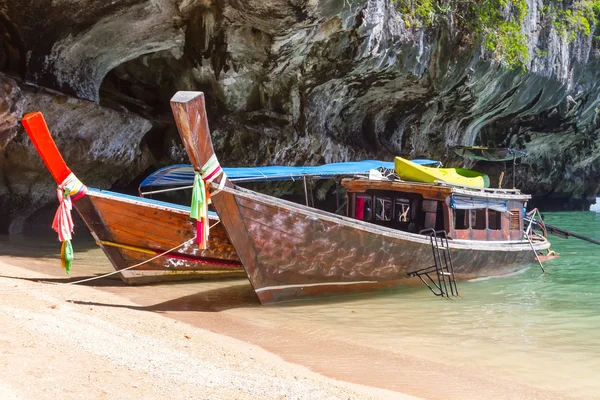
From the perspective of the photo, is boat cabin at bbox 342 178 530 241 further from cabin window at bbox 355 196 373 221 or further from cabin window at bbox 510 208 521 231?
cabin window at bbox 510 208 521 231

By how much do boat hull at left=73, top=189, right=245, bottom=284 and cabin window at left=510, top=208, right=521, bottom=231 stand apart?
471 centimetres

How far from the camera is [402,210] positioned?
9.23m

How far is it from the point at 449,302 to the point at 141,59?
868cm

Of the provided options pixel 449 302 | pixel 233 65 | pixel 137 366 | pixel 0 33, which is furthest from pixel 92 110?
pixel 137 366

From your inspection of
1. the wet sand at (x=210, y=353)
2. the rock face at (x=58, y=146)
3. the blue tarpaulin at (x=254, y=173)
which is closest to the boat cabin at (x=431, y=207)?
the blue tarpaulin at (x=254, y=173)

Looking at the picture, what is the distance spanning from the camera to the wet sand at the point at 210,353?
3.61m

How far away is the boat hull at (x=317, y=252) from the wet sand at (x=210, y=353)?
324 millimetres

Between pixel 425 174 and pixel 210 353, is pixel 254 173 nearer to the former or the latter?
pixel 425 174

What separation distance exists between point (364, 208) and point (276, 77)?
517cm

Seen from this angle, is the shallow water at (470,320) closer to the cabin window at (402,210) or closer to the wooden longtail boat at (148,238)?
the wooden longtail boat at (148,238)

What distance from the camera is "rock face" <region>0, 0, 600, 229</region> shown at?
998 centimetres

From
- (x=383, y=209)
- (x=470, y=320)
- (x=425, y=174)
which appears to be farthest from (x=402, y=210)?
(x=470, y=320)

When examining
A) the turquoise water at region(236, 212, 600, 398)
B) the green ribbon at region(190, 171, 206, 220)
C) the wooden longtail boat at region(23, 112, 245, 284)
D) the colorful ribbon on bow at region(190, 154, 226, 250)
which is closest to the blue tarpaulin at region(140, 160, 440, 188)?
the wooden longtail boat at region(23, 112, 245, 284)

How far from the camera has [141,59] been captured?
13.2 meters
